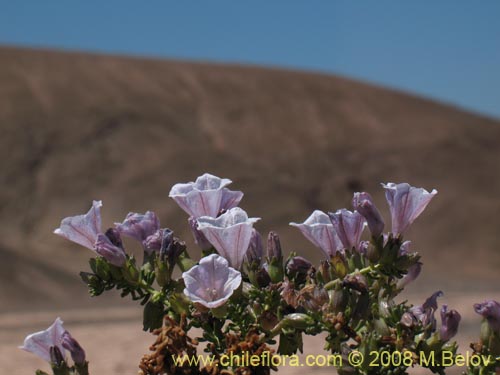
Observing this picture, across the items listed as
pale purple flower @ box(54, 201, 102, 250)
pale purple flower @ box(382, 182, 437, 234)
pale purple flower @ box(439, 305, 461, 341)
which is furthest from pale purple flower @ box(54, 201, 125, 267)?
pale purple flower @ box(439, 305, 461, 341)

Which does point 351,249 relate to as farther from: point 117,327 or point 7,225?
point 7,225

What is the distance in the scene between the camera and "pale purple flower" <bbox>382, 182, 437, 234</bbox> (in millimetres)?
2221

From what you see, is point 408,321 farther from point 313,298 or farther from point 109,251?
point 109,251

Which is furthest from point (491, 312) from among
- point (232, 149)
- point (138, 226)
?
point (232, 149)

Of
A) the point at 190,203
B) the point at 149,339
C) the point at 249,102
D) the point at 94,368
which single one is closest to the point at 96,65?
the point at 249,102

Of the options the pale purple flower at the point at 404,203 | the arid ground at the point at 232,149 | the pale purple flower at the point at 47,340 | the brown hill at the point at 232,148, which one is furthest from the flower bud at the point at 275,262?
the brown hill at the point at 232,148

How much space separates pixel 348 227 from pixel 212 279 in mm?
405

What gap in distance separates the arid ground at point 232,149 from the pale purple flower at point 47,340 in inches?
1175

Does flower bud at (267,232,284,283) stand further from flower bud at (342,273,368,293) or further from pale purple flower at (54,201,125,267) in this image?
pale purple flower at (54,201,125,267)

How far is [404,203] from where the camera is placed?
88.0 inches

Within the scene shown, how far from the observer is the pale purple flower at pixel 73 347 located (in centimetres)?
222

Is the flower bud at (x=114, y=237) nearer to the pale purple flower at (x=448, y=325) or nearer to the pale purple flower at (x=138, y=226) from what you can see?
the pale purple flower at (x=138, y=226)

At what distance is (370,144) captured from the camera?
47.7 metres

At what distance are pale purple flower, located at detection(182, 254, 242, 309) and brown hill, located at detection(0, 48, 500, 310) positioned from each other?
32.2 metres
